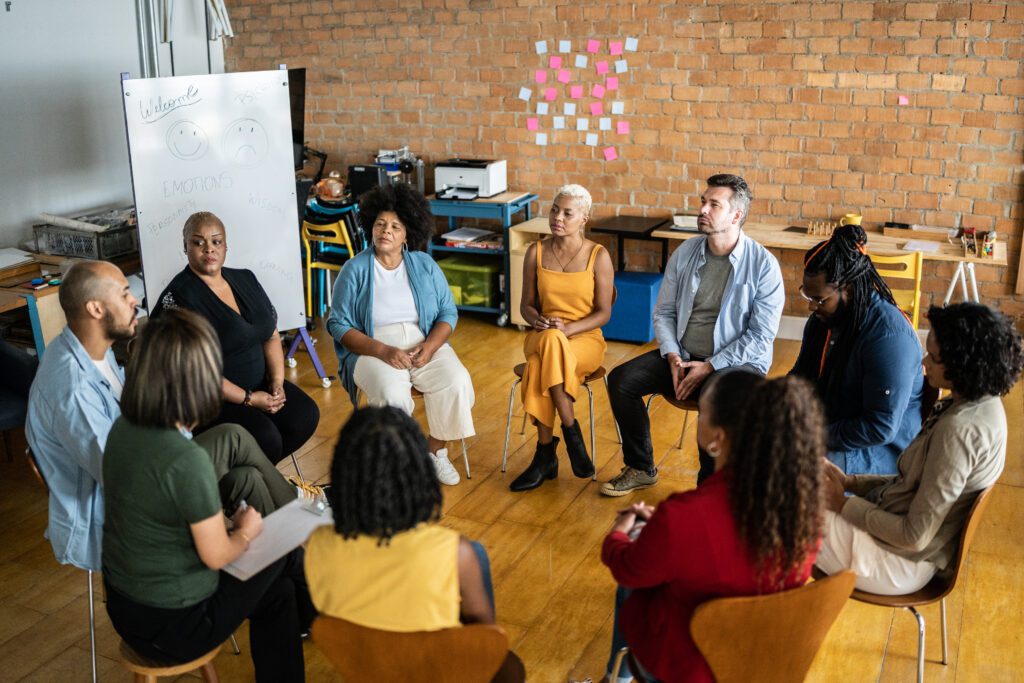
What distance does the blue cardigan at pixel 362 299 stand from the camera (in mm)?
3787

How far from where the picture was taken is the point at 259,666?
2344 mm

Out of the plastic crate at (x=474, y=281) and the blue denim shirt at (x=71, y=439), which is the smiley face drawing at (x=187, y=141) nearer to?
the blue denim shirt at (x=71, y=439)

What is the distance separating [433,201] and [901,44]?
2.85m

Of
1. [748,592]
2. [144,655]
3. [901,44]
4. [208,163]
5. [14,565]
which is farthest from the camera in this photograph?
[901,44]

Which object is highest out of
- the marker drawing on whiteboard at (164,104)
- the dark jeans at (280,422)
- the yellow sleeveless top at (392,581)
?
the marker drawing on whiteboard at (164,104)

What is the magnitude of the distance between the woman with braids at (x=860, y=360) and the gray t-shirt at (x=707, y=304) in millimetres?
509

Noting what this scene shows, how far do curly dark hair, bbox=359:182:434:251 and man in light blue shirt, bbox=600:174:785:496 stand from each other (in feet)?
3.32

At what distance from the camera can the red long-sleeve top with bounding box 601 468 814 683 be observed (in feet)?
5.84

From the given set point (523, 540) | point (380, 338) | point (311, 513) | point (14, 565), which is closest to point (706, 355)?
point (523, 540)

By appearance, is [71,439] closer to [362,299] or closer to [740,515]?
[362,299]

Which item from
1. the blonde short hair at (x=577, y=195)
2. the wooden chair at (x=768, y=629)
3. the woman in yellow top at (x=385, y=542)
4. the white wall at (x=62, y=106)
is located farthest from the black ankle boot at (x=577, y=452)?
the white wall at (x=62, y=106)

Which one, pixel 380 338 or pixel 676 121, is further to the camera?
pixel 676 121

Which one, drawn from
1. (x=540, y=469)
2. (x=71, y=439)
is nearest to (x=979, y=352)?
(x=540, y=469)

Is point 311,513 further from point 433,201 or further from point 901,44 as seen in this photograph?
point 901,44
